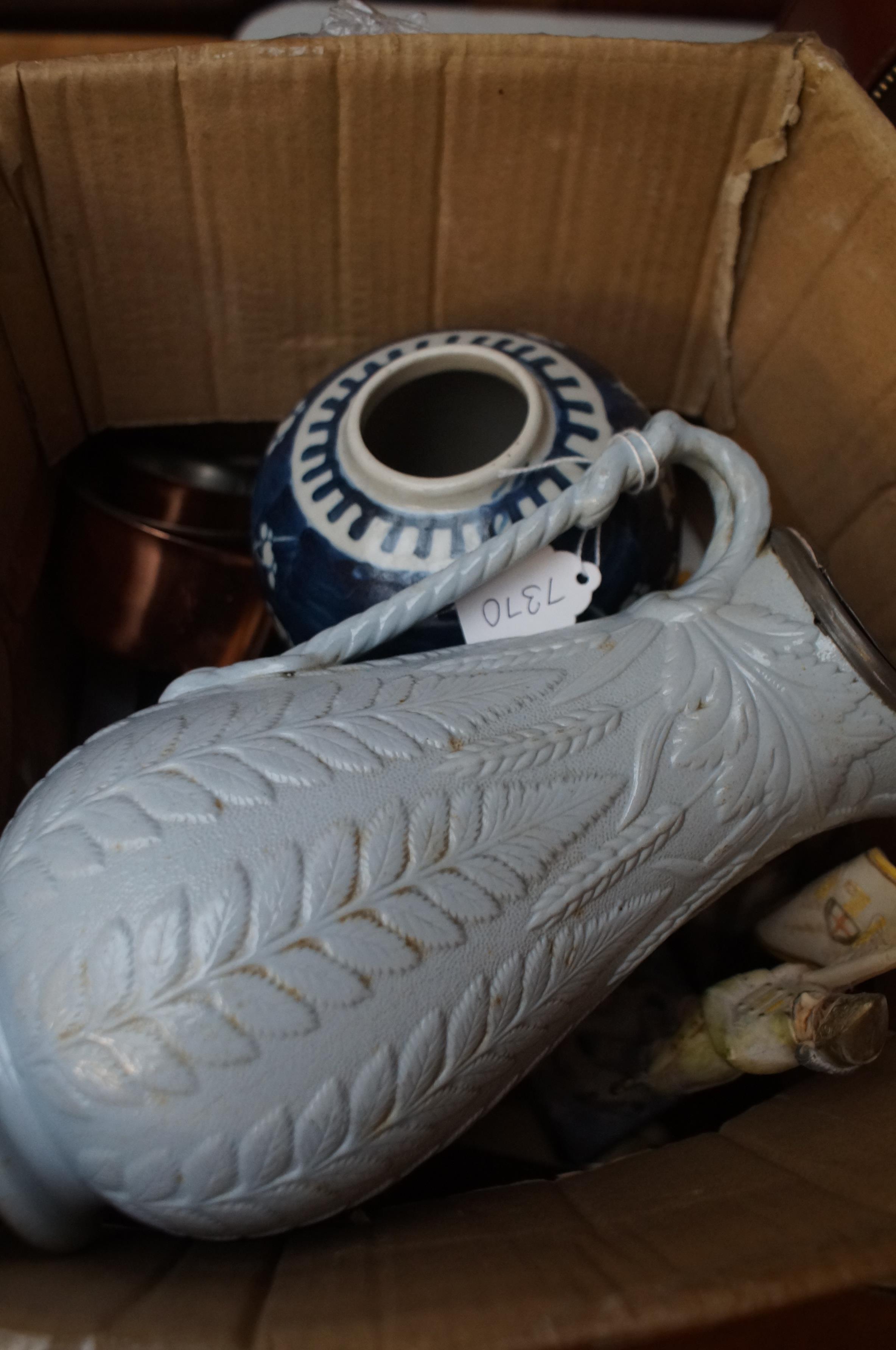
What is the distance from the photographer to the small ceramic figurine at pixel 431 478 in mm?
574

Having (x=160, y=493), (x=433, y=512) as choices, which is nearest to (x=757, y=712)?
(x=433, y=512)

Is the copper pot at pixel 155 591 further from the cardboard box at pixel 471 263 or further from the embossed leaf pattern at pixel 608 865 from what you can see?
the embossed leaf pattern at pixel 608 865

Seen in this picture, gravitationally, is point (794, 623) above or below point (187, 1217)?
above

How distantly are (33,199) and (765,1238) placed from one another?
796 mm

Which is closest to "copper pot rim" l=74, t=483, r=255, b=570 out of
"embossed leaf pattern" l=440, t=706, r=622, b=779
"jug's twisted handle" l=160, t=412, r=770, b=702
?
"jug's twisted handle" l=160, t=412, r=770, b=702

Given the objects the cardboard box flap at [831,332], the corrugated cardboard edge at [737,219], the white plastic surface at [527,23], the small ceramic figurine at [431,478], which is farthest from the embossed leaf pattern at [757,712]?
the white plastic surface at [527,23]

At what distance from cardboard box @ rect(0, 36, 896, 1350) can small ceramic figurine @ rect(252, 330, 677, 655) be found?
149 mm

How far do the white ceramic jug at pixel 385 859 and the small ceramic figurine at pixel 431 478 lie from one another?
0.19ft

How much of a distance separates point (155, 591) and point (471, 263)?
0.38 m

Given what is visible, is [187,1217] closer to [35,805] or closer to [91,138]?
[35,805]

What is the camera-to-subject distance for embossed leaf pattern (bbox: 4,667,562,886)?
0.42 meters

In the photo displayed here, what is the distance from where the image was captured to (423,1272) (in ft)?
1.36

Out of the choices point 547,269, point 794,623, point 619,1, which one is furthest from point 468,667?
point 619,1

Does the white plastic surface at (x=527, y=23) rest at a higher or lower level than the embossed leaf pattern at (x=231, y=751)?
higher
